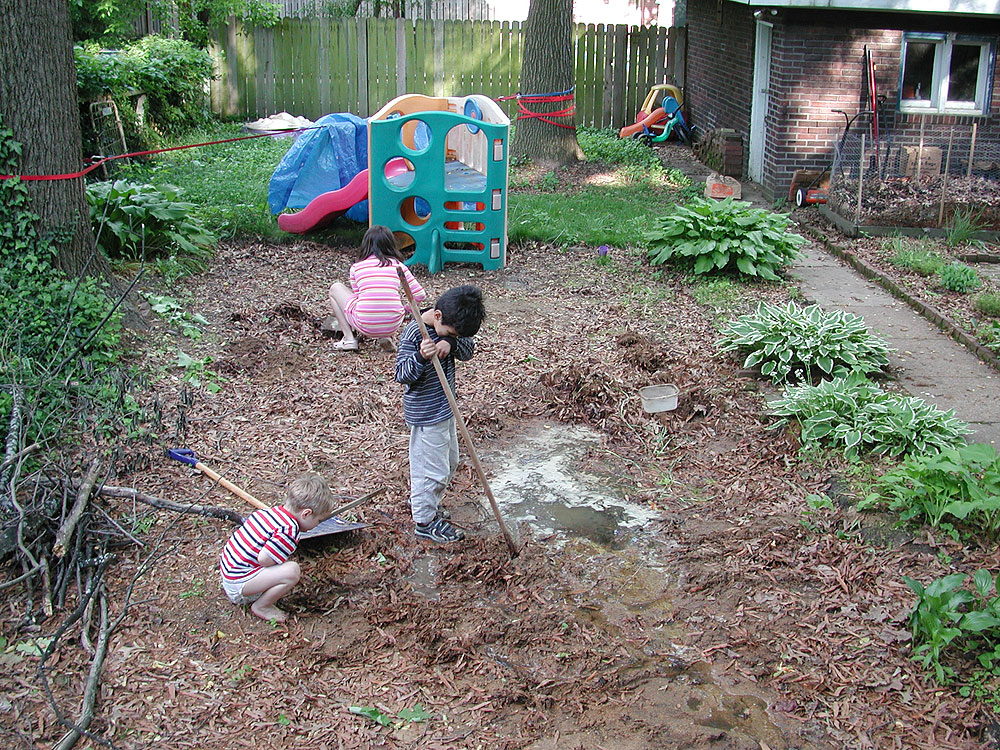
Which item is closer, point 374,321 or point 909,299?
point 374,321

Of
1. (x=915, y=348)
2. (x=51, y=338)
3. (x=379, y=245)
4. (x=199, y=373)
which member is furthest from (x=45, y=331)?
(x=915, y=348)

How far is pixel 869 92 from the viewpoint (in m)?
11.8

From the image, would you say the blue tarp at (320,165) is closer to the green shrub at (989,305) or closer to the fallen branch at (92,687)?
the green shrub at (989,305)

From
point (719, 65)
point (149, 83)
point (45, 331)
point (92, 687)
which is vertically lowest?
point (92, 687)

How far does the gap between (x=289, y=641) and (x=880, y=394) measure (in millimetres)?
3823

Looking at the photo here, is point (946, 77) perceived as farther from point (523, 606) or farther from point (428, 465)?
point (523, 606)

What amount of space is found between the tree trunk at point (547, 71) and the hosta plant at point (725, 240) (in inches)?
174

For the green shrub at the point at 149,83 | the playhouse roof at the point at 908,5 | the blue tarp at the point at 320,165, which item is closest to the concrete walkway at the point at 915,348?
the playhouse roof at the point at 908,5

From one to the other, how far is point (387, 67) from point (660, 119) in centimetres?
516

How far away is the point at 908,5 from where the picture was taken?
436 inches

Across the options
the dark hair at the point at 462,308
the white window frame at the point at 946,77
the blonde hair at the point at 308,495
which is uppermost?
the white window frame at the point at 946,77

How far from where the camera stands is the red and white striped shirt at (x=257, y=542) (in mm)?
4098

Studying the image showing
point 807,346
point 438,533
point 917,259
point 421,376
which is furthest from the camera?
point 917,259

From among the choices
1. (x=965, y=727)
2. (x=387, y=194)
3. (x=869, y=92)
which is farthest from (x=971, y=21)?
(x=965, y=727)
